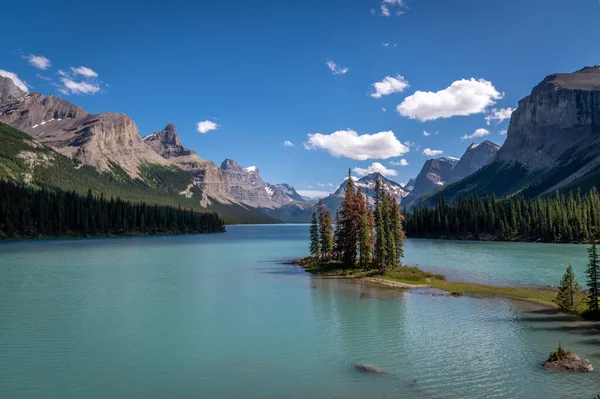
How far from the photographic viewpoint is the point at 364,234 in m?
72.9

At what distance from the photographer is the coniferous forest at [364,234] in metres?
73.2

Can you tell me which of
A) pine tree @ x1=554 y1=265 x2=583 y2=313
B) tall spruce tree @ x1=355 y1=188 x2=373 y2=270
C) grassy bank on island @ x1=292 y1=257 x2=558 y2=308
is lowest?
grassy bank on island @ x1=292 y1=257 x2=558 y2=308

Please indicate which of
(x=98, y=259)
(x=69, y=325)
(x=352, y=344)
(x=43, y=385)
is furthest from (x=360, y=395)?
(x=98, y=259)

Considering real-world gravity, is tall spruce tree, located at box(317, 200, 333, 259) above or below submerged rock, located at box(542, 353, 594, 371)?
above

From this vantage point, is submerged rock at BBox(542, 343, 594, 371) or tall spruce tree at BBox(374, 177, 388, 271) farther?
tall spruce tree at BBox(374, 177, 388, 271)

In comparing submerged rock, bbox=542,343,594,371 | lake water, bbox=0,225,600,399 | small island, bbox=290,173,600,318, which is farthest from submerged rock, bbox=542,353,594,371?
small island, bbox=290,173,600,318

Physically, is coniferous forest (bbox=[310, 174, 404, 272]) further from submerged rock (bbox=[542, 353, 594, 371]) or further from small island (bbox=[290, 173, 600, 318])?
submerged rock (bbox=[542, 353, 594, 371])

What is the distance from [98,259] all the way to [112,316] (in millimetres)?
63744

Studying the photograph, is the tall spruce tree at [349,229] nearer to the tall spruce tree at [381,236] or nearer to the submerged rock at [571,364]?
the tall spruce tree at [381,236]

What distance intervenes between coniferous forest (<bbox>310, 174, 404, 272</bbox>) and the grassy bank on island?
7.45 feet

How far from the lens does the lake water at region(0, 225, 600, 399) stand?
22.7 meters

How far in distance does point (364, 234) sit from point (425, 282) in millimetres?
14531

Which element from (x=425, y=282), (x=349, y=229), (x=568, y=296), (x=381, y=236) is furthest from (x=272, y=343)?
(x=349, y=229)

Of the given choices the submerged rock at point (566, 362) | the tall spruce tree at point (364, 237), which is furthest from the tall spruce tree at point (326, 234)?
the submerged rock at point (566, 362)
